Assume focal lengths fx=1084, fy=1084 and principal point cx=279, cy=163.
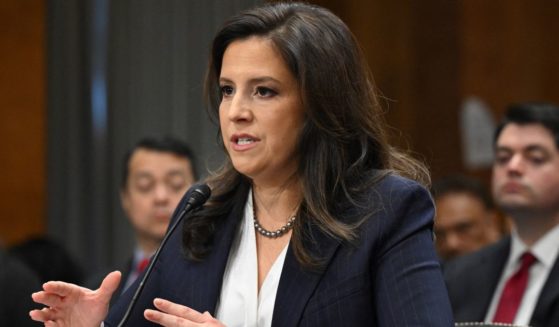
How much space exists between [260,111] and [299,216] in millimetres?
248

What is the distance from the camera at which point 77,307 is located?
234 centimetres

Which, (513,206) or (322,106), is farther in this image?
(513,206)

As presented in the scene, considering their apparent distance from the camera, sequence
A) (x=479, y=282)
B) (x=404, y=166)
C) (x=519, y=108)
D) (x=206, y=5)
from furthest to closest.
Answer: (x=206, y=5) < (x=519, y=108) < (x=479, y=282) < (x=404, y=166)

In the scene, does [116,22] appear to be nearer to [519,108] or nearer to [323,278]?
[519,108]

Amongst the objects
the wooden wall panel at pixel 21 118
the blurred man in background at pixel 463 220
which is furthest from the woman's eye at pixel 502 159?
the wooden wall panel at pixel 21 118

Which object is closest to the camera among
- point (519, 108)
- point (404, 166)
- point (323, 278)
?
point (323, 278)

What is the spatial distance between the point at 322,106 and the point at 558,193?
2.36 metres

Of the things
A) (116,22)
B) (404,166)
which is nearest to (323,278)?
(404,166)

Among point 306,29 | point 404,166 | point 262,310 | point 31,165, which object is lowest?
point 31,165

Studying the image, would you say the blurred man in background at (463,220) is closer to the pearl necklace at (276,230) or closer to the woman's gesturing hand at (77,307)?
the pearl necklace at (276,230)

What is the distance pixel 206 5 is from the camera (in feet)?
19.9

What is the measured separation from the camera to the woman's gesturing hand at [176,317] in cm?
211

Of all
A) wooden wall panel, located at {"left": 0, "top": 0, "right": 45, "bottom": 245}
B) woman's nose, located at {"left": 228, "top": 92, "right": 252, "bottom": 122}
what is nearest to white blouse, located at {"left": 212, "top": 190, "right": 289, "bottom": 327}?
woman's nose, located at {"left": 228, "top": 92, "right": 252, "bottom": 122}

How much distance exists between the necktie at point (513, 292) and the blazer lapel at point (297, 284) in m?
2.06
